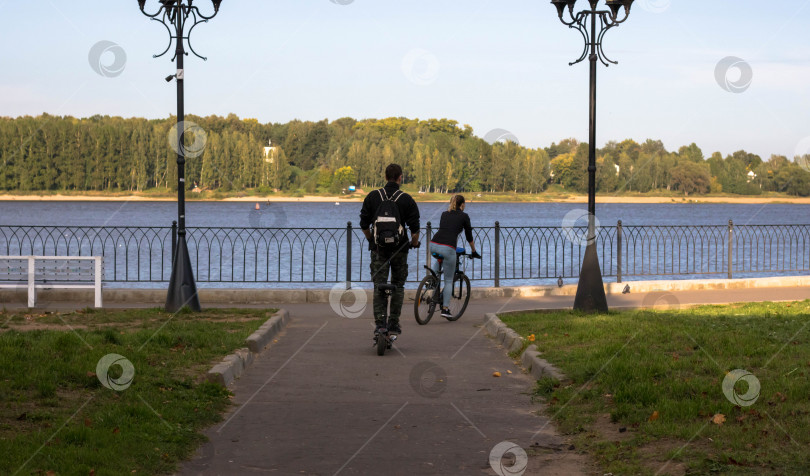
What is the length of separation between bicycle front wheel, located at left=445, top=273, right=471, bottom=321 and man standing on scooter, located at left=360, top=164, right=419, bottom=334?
3.23m

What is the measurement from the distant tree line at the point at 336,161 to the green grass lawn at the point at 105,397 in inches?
3706

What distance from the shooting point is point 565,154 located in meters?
134

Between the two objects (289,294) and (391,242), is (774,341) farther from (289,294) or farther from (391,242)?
(289,294)

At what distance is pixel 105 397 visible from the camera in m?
7.49

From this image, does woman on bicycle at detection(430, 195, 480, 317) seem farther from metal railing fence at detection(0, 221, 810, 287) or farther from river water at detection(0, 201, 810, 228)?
river water at detection(0, 201, 810, 228)

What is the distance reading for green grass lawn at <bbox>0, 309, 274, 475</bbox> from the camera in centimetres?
588

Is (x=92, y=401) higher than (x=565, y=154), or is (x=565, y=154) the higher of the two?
(x=565, y=154)

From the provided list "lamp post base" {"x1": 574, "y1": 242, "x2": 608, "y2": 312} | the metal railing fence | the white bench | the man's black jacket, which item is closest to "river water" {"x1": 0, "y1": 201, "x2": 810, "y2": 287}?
the metal railing fence

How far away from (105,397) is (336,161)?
382ft

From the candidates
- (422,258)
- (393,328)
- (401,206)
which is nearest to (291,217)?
(422,258)

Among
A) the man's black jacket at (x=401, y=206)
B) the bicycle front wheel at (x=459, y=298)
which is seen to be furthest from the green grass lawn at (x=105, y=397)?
the bicycle front wheel at (x=459, y=298)

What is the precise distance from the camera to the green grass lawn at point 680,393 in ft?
19.8

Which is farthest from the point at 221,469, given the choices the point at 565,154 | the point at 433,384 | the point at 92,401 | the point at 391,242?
the point at 565,154

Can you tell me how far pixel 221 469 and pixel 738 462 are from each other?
346 centimetres
